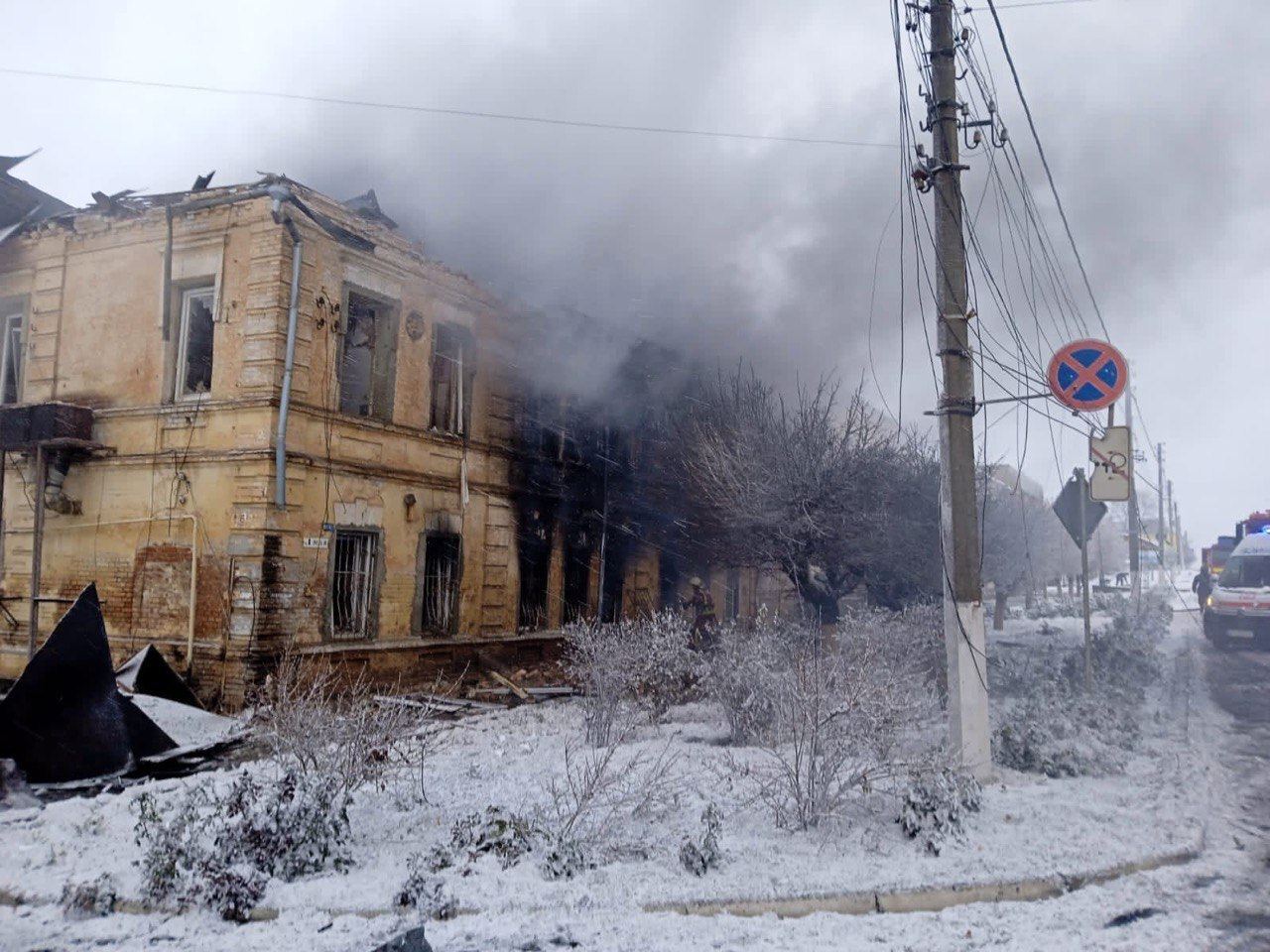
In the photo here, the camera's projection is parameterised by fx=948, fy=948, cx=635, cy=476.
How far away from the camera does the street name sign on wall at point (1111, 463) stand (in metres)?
8.39

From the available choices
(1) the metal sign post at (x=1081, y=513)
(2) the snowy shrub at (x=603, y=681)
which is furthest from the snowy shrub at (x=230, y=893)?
(1) the metal sign post at (x=1081, y=513)

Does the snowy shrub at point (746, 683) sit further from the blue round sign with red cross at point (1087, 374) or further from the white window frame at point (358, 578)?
the white window frame at point (358, 578)

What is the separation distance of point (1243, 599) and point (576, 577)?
521 inches

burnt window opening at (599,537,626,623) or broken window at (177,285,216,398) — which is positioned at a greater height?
broken window at (177,285,216,398)

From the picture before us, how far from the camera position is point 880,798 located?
20.4ft

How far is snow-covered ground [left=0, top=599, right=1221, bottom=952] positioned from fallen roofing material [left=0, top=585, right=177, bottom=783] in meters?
1.16

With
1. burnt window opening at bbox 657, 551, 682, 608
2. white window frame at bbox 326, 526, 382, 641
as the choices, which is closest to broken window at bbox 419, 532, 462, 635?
white window frame at bbox 326, 526, 382, 641

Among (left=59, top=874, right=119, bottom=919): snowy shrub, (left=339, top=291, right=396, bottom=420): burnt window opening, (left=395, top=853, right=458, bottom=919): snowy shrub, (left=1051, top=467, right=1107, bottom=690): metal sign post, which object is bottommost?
(left=59, top=874, right=119, bottom=919): snowy shrub

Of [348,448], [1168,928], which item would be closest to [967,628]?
[1168,928]

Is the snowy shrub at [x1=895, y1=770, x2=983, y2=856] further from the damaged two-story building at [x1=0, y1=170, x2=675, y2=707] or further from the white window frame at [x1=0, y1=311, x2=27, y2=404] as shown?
the white window frame at [x1=0, y1=311, x2=27, y2=404]

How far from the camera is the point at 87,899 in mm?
4762

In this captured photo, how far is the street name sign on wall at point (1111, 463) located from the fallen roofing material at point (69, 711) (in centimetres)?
869

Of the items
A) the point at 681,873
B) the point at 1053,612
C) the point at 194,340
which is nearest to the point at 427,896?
the point at 681,873

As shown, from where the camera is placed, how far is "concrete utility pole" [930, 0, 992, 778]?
6.86 meters
